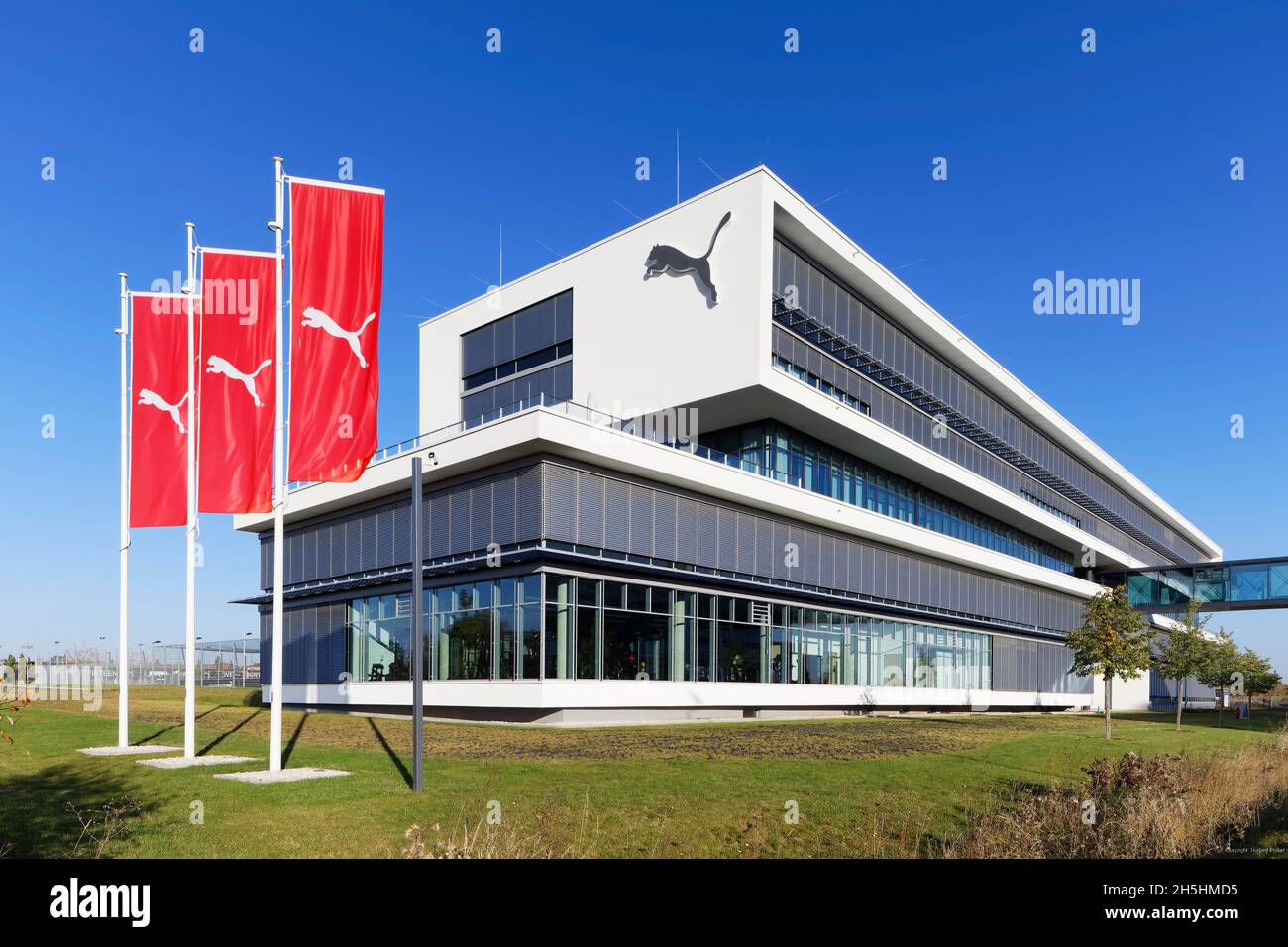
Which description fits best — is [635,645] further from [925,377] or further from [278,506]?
[925,377]

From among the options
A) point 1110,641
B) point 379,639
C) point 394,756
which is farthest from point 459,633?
point 1110,641

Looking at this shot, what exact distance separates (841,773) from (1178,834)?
21.9 ft

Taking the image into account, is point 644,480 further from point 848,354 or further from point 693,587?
point 848,354

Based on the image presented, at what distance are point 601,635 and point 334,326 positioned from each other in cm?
1692

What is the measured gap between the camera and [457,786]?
15.6 metres

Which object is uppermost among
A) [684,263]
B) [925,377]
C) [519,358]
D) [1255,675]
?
[684,263]

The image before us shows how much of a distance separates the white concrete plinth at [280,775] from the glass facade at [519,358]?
87.0ft

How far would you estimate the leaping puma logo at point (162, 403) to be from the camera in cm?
2161

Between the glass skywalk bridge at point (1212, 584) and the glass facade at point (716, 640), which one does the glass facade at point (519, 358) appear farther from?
the glass skywalk bridge at point (1212, 584)

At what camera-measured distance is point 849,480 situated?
47.2 meters


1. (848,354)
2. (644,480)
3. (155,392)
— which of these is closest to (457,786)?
(155,392)

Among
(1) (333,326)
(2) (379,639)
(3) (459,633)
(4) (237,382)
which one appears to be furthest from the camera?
(2) (379,639)
